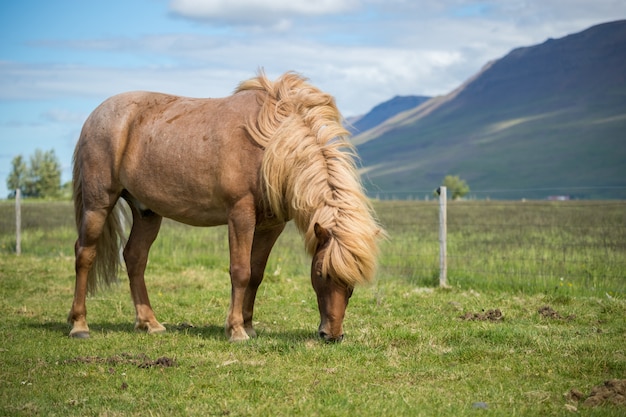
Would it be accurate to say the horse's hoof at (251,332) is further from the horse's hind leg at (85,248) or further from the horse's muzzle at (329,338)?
the horse's hind leg at (85,248)

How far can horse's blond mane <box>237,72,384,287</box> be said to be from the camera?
20.0 ft

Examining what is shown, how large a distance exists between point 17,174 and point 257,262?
52.7 m

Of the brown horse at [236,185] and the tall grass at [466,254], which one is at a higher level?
the brown horse at [236,185]

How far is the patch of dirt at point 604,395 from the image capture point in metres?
4.55

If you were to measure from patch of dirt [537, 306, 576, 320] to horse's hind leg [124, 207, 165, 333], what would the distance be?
4411 millimetres

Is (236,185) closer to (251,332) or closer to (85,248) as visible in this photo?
(251,332)

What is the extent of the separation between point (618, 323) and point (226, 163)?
4.59m

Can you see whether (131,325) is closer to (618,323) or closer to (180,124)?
(180,124)

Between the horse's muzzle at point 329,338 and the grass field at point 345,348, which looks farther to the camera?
the horse's muzzle at point 329,338

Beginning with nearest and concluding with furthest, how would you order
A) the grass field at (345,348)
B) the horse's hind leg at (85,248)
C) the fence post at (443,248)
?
the grass field at (345,348), the horse's hind leg at (85,248), the fence post at (443,248)

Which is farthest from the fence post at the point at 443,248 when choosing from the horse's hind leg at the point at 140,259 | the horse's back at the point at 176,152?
the horse's back at the point at 176,152

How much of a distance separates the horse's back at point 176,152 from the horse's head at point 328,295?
990 millimetres

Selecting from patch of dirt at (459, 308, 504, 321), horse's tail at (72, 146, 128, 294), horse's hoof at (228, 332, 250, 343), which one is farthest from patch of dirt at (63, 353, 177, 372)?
patch of dirt at (459, 308, 504, 321)

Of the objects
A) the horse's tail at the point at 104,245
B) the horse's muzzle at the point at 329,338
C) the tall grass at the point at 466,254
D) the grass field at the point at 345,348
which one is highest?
the horse's tail at the point at 104,245
